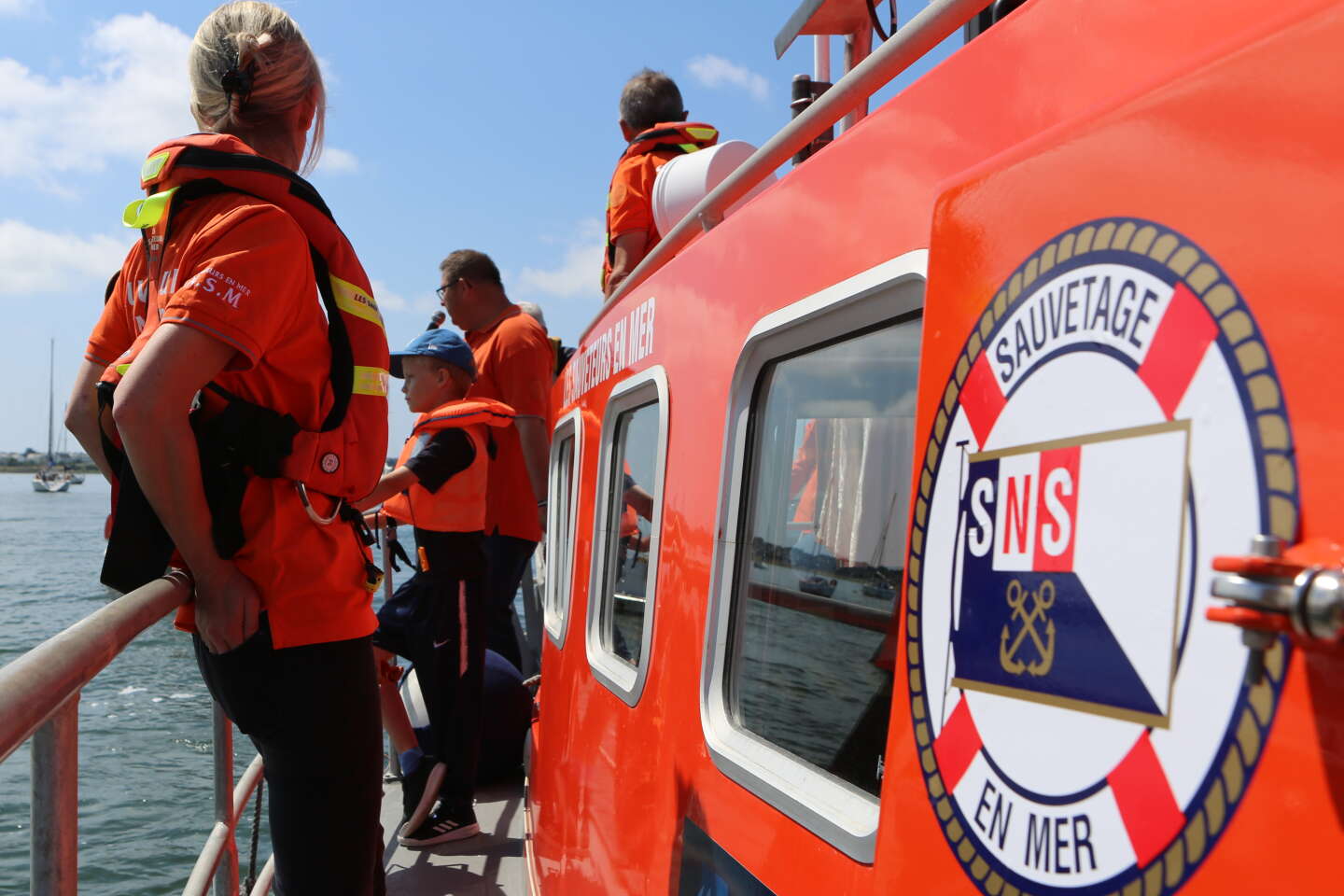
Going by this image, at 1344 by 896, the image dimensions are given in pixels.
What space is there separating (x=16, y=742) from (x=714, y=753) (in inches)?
34.9

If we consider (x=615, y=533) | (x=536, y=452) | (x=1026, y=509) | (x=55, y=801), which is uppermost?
(x=536, y=452)

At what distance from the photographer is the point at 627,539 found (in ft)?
8.77

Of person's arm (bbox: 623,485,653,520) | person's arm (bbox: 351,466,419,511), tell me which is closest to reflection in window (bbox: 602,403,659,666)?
person's arm (bbox: 623,485,653,520)

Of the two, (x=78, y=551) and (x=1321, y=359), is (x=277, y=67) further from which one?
(x=78, y=551)

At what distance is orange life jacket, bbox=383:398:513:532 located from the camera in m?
4.10

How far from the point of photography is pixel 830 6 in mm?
2033

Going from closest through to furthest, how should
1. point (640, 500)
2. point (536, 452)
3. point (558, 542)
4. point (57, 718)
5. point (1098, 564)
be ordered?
point (1098, 564)
point (57, 718)
point (640, 500)
point (558, 542)
point (536, 452)

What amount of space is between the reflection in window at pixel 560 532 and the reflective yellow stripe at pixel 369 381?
3.62 ft

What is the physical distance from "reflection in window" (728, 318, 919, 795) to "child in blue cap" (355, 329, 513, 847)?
2.56 meters

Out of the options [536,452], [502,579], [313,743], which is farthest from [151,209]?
[502,579]

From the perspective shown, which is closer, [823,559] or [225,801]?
[823,559]

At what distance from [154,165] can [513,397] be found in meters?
3.26

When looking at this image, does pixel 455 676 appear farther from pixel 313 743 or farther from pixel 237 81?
pixel 237 81

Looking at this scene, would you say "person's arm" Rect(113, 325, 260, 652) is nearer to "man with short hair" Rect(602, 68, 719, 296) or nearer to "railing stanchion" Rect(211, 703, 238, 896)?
"railing stanchion" Rect(211, 703, 238, 896)
